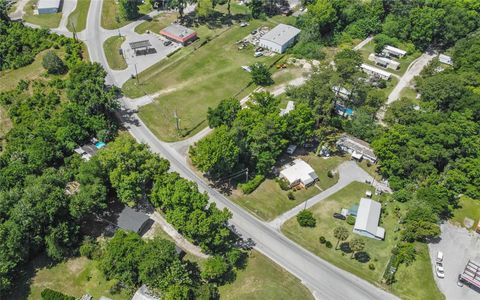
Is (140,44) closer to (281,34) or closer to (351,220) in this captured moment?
(281,34)

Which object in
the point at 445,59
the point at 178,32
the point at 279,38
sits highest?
the point at 178,32

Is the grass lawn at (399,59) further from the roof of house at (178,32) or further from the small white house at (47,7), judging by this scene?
the small white house at (47,7)

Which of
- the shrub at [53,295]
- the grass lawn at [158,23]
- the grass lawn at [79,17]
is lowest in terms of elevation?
the shrub at [53,295]

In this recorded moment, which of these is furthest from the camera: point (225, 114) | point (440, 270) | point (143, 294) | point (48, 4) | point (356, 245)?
point (48, 4)

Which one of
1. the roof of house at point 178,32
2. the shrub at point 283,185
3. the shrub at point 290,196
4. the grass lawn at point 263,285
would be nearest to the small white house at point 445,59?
the shrub at point 283,185

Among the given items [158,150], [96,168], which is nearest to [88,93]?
[158,150]

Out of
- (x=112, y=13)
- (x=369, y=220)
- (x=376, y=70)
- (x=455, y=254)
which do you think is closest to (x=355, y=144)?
(x=369, y=220)
